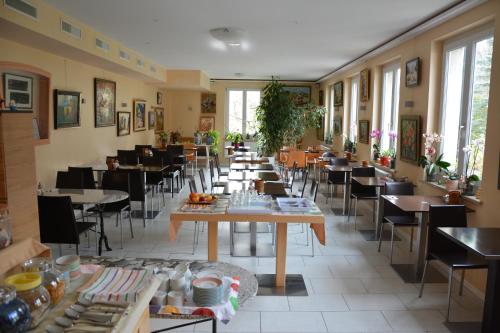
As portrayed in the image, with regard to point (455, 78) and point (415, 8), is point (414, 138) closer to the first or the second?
point (455, 78)

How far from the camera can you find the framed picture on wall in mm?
5488

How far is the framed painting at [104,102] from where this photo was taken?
756 centimetres

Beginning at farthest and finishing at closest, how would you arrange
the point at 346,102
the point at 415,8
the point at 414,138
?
the point at 346,102 < the point at 414,138 < the point at 415,8

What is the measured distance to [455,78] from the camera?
493 centimetres

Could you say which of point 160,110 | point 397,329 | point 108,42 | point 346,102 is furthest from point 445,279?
point 160,110

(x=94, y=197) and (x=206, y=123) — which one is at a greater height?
(x=206, y=123)

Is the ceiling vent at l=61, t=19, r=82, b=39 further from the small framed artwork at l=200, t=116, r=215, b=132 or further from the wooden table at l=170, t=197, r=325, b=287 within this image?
the small framed artwork at l=200, t=116, r=215, b=132

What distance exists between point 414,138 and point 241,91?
8.75 metres

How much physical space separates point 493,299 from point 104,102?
23.4 feet

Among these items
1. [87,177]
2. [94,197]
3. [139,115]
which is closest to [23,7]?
[94,197]

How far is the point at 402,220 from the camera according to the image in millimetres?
4730

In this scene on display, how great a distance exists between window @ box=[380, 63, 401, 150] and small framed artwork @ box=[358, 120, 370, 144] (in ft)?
1.33

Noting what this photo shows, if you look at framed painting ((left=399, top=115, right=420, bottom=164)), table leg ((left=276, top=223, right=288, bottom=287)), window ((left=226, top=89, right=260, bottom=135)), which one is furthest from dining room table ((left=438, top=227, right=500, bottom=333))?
window ((left=226, top=89, right=260, bottom=135))

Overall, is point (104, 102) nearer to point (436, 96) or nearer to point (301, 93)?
point (436, 96)
